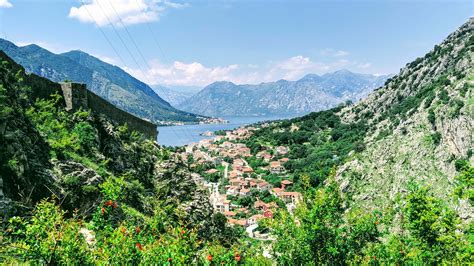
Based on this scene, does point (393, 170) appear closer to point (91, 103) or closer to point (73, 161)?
point (91, 103)

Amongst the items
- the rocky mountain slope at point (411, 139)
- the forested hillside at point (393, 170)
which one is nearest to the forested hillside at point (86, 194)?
the forested hillside at point (393, 170)

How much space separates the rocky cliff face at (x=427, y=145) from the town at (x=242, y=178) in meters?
11.1

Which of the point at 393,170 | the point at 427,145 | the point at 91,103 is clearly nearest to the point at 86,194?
the point at 91,103

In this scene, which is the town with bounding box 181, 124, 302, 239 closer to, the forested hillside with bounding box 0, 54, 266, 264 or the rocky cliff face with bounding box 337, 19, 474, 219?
the rocky cliff face with bounding box 337, 19, 474, 219

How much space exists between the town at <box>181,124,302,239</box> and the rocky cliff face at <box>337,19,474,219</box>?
11.1 metres

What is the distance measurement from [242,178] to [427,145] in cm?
3948

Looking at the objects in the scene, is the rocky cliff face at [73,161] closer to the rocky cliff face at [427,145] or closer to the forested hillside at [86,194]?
the forested hillside at [86,194]

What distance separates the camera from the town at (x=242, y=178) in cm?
5262

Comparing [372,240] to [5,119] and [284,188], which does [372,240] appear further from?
[284,188]

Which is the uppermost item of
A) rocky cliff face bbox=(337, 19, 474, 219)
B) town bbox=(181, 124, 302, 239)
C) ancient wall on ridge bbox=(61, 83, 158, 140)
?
ancient wall on ridge bbox=(61, 83, 158, 140)

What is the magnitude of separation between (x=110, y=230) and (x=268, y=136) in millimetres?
103723

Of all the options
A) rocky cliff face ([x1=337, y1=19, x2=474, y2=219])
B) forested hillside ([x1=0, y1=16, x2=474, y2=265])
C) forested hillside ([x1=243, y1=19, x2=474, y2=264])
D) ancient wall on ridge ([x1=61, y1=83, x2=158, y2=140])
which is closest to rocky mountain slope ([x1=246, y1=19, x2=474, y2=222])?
rocky cliff face ([x1=337, y1=19, x2=474, y2=219])

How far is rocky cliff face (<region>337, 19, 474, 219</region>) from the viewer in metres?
38.3

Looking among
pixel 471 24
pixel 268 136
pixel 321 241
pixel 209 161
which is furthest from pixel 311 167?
pixel 321 241
